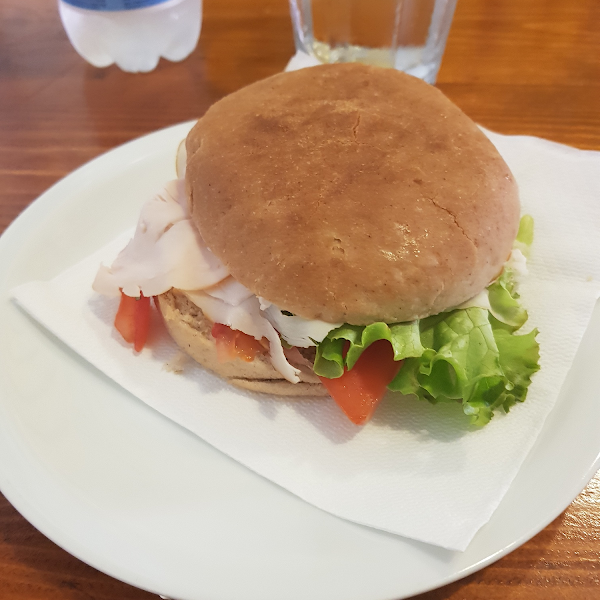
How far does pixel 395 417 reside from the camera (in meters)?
1.33

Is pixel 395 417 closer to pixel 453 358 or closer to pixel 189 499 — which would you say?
pixel 453 358

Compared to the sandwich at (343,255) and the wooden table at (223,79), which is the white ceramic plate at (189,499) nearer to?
the sandwich at (343,255)

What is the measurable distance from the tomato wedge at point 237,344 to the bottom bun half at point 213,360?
15mm

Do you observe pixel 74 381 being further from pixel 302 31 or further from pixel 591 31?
pixel 591 31

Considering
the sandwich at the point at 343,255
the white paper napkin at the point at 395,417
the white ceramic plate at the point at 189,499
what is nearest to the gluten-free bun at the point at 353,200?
the sandwich at the point at 343,255

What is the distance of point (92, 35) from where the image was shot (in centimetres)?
279

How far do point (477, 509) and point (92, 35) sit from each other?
2.84 metres

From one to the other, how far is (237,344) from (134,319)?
0.36m

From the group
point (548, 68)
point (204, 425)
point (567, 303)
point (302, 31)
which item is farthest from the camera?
point (548, 68)

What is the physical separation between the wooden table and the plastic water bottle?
7 centimetres

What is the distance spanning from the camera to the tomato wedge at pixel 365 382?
50.1 inches

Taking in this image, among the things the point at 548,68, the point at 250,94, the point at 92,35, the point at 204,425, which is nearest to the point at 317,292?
the point at 204,425

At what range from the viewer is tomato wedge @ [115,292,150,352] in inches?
59.9

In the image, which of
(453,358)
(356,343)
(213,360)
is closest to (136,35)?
(213,360)
